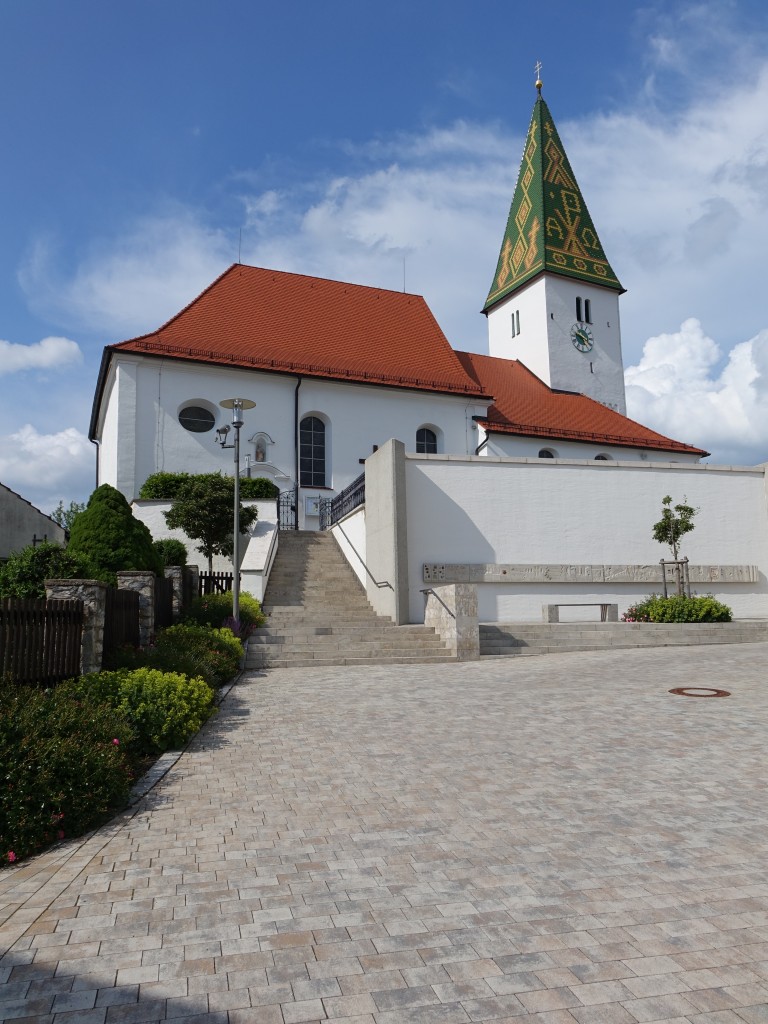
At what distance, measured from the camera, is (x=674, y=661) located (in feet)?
44.7

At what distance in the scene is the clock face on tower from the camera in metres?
41.7

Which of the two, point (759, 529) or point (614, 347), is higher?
point (614, 347)

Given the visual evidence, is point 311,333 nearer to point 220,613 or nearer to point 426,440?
point 426,440

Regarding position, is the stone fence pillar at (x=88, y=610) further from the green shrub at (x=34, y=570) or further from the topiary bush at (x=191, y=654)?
the green shrub at (x=34, y=570)

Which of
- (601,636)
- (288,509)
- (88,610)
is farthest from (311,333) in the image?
(88,610)

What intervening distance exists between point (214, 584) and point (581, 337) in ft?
98.6

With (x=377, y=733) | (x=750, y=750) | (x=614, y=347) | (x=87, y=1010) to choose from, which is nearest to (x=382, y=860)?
(x=87, y=1010)

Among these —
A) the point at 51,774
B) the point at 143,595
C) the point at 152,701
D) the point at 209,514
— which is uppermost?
the point at 209,514

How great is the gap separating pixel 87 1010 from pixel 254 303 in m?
31.2

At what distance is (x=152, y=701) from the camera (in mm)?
7785

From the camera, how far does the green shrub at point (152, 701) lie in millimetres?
7469

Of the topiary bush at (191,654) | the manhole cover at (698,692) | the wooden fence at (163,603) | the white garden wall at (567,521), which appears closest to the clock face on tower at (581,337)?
the white garden wall at (567,521)

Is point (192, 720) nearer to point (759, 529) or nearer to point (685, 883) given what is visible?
point (685, 883)

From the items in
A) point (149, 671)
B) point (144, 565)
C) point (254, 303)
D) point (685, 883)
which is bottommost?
point (685, 883)
